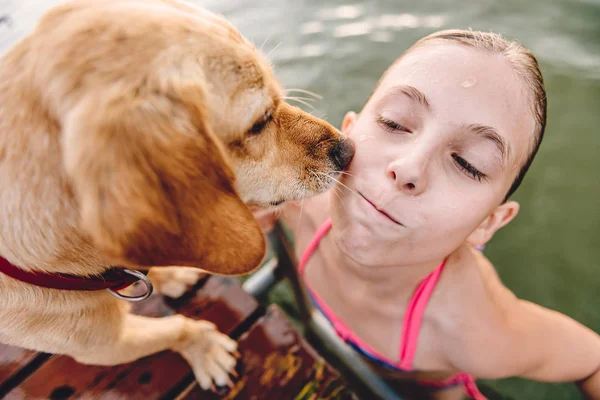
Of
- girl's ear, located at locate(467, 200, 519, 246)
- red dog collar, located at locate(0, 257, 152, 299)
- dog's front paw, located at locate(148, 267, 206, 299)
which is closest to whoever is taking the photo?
red dog collar, located at locate(0, 257, 152, 299)

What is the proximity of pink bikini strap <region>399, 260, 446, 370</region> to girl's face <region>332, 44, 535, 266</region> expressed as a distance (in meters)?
0.36

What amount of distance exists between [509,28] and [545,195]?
2.17 metres

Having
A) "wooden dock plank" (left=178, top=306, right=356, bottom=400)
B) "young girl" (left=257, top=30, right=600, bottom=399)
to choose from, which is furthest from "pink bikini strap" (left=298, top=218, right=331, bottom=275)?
"wooden dock plank" (left=178, top=306, right=356, bottom=400)

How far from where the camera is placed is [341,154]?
1.35 m

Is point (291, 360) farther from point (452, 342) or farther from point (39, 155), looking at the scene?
point (39, 155)

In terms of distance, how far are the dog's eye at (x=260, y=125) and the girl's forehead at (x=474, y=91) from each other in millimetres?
444

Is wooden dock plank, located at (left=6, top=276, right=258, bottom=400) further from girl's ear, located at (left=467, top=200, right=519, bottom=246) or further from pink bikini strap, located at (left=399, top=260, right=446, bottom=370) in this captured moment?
girl's ear, located at (left=467, top=200, right=519, bottom=246)

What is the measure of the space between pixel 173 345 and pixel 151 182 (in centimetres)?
105

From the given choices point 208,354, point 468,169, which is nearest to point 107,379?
point 208,354

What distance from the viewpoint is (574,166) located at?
123 inches

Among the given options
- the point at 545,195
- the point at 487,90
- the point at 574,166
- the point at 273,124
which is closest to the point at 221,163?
the point at 273,124

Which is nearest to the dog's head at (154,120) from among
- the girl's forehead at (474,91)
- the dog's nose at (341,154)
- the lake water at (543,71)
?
the dog's nose at (341,154)

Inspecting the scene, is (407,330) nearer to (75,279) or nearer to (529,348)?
(529,348)

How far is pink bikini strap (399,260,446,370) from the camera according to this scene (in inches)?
62.9
